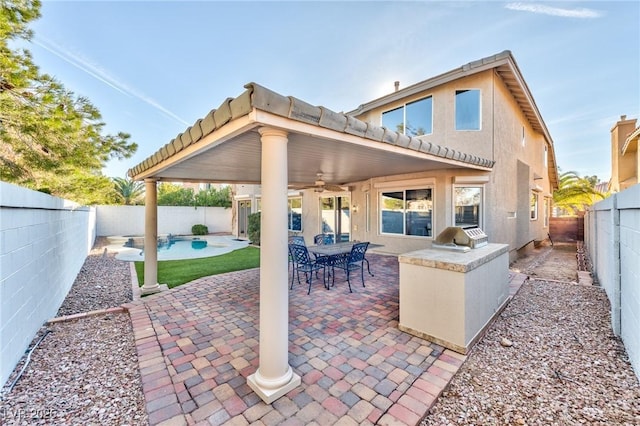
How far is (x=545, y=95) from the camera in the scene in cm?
1535

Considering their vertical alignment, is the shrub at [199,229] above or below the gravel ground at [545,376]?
above

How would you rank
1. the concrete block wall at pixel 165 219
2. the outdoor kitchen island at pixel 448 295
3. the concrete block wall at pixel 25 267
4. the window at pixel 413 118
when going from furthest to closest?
the concrete block wall at pixel 165 219, the window at pixel 413 118, the outdoor kitchen island at pixel 448 295, the concrete block wall at pixel 25 267

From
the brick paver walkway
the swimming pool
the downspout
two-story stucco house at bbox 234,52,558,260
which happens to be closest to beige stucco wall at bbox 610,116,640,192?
two-story stucco house at bbox 234,52,558,260

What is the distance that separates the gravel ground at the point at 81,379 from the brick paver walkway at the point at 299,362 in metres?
0.17

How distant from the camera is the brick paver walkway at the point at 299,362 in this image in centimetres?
247

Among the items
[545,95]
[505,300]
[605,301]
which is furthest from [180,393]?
[545,95]

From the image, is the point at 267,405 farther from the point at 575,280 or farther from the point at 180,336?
the point at 575,280

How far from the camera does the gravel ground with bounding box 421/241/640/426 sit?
2.50m

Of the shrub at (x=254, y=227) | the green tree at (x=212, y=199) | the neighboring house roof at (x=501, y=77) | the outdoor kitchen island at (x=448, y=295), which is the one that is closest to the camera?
the outdoor kitchen island at (x=448, y=295)

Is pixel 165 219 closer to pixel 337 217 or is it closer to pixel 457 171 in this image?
pixel 337 217

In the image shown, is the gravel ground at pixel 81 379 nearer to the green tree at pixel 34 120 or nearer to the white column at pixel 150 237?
the white column at pixel 150 237

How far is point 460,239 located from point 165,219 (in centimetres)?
2317

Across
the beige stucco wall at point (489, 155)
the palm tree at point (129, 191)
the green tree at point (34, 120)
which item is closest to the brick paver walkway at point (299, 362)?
the green tree at point (34, 120)

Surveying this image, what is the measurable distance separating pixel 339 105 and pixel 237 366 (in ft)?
55.0
